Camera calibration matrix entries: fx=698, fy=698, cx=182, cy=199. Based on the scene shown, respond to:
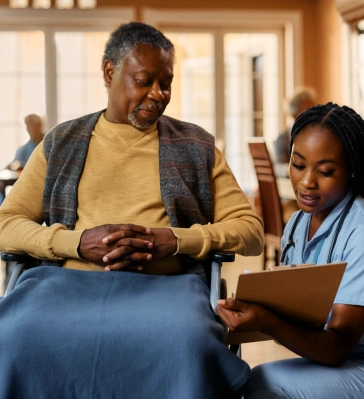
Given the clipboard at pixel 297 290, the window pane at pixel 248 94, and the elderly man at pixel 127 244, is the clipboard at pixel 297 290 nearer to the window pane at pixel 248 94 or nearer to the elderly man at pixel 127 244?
the elderly man at pixel 127 244

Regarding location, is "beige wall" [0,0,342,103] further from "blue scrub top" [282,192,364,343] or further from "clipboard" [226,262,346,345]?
"clipboard" [226,262,346,345]

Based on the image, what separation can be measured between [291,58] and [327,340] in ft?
20.5

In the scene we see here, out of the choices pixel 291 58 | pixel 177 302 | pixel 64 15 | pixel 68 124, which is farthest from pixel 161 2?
pixel 177 302

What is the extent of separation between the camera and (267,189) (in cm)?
439

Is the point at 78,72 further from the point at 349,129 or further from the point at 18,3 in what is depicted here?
the point at 349,129

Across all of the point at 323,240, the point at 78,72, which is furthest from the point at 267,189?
the point at 78,72

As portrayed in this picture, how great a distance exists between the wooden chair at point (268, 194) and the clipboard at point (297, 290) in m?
2.78

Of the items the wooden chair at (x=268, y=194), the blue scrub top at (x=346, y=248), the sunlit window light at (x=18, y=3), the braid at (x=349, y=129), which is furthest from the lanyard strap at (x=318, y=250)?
the sunlit window light at (x=18, y=3)

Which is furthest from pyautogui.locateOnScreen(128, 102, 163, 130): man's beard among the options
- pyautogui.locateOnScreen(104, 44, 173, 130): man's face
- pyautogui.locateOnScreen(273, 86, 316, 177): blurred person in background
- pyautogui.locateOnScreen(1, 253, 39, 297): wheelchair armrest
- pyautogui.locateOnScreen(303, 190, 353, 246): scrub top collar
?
pyautogui.locateOnScreen(273, 86, 316, 177): blurred person in background

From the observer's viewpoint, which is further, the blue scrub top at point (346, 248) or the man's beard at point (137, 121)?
A: the man's beard at point (137, 121)

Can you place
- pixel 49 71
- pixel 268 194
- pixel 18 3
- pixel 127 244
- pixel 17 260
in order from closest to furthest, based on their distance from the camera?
pixel 127 244 → pixel 17 260 → pixel 268 194 → pixel 18 3 → pixel 49 71

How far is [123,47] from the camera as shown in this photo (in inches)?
85.0

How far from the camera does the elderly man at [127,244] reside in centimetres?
159

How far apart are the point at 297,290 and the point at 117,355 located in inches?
18.6
